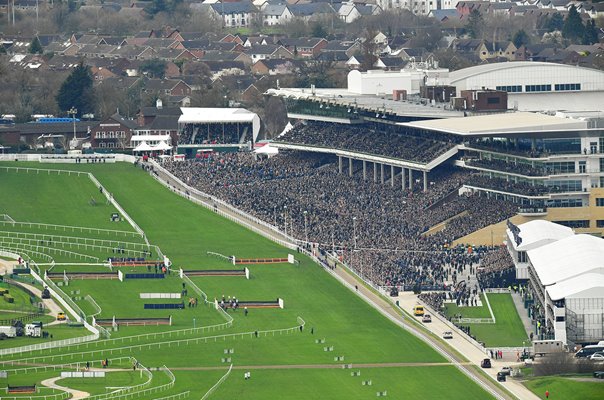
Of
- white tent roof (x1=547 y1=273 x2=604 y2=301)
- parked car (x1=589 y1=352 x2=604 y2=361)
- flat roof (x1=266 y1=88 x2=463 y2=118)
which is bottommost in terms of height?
parked car (x1=589 y1=352 x2=604 y2=361)

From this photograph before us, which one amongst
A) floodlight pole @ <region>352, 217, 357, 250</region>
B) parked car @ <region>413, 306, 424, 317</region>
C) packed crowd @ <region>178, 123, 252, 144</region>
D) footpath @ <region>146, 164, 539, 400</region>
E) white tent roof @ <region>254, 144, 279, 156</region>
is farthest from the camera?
packed crowd @ <region>178, 123, 252, 144</region>

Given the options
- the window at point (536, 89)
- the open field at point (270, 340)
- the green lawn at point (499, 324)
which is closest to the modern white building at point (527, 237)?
the green lawn at point (499, 324)

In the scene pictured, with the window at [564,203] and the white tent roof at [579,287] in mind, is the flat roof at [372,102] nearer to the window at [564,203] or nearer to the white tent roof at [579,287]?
the window at [564,203]

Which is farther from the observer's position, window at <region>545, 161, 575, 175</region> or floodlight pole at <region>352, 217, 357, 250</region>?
window at <region>545, 161, 575, 175</region>

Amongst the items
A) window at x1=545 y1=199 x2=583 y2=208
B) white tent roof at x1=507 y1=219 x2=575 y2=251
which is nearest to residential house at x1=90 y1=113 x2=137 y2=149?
window at x1=545 y1=199 x2=583 y2=208

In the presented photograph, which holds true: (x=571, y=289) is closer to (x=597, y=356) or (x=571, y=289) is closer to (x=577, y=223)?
(x=597, y=356)

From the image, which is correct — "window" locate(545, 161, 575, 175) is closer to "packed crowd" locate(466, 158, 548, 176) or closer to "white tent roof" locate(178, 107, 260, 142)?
"packed crowd" locate(466, 158, 548, 176)

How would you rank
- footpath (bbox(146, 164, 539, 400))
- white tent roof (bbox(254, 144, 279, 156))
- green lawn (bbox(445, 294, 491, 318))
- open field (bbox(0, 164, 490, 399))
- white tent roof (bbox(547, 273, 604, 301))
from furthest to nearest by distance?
white tent roof (bbox(254, 144, 279, 156)) < green lawn (bbox(445, 294, 491, 318)) < white tent roof (bbox(547, 273, 604, 301)) < open field (bbox(0, 164, 490, 399)) < footpath (bbox(146, 164, 539, 400))
